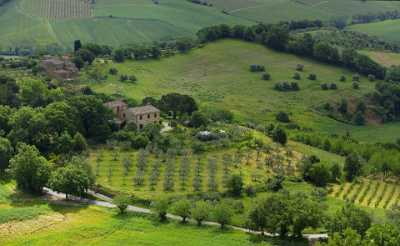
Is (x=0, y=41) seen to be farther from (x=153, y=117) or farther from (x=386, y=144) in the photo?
(x=386, y=144)

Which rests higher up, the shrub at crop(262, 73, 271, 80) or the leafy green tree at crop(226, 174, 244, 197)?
the shrub at crop(262, 73, 271, 80)

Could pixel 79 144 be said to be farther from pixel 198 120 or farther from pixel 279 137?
pixel 279 137

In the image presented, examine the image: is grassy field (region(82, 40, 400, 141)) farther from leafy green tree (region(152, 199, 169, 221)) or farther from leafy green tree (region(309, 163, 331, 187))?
leafy green tree (region(152, 199, 169, 221))

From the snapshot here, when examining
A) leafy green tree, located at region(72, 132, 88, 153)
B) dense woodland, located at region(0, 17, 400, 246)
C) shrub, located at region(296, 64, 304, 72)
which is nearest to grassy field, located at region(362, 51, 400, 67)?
shrub, located at region(296, 64, 304, 72)

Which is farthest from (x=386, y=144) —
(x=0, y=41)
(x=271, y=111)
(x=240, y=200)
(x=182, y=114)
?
(x=0, y=41)

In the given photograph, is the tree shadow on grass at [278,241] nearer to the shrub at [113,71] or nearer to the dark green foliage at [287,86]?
the shrub at [113,71]

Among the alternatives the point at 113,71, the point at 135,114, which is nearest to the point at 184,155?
the point at 135,114

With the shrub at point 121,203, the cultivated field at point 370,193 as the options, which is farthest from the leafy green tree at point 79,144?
the cultivated field at point 370,193
